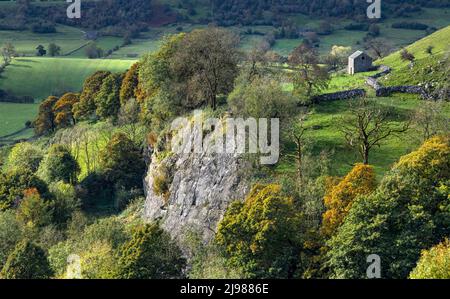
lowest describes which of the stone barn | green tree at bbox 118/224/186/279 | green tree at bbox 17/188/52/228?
green tree at bbox 17/188/52/228

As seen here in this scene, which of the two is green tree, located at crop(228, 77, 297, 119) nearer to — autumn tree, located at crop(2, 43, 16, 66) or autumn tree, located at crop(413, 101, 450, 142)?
autumn tree, located at crop(413, 101, 450, 142)

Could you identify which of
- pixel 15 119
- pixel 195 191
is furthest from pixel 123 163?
pixel 15 119

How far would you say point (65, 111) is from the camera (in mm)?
118625

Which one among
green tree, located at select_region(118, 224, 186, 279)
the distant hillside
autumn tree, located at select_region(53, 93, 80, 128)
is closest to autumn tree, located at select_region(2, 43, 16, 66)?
autumn tree, located at select_region(53, 93, 80, 128)

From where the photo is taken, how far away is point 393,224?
1944 inches

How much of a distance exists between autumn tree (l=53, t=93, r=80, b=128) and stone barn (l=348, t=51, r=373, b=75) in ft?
154

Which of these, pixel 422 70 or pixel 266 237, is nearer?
pixel 266 237

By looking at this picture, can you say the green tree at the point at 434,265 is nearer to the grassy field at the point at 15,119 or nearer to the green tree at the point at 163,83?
the green tree at the point at 163,83

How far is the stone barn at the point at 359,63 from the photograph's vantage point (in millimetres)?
112375

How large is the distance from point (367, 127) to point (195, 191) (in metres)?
18.4

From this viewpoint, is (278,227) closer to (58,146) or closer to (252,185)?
(252,185)

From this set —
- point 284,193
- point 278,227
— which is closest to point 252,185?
point 284,193

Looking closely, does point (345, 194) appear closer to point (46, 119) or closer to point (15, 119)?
point (46, 119)

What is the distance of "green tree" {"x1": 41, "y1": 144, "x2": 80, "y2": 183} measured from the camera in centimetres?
9162
